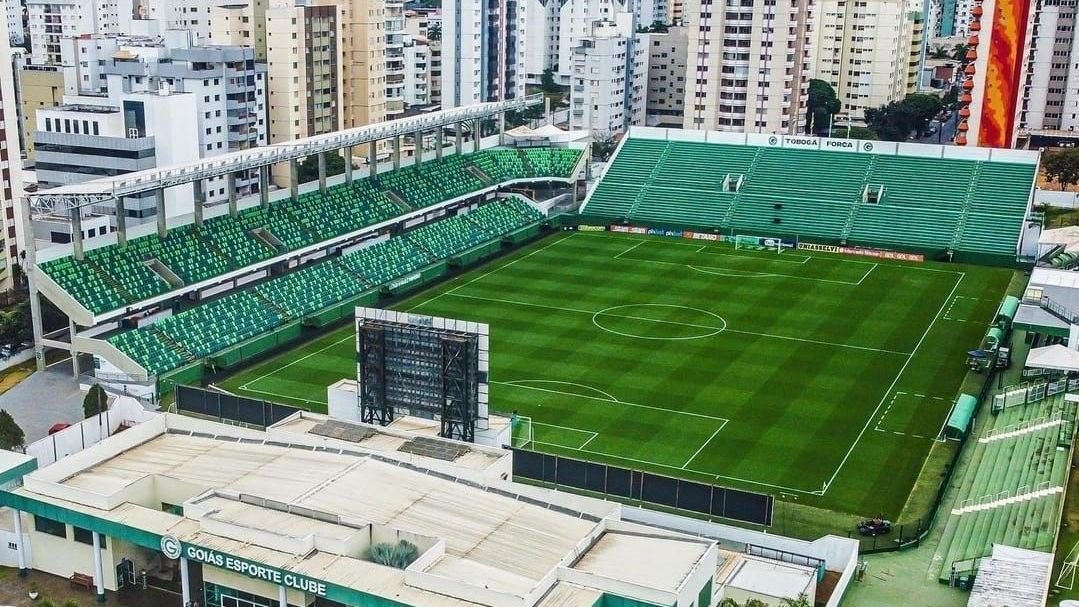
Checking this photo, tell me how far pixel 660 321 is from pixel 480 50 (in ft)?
265

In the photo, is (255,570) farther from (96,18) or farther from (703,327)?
(96,18)

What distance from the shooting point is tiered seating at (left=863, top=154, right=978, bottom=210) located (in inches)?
3541

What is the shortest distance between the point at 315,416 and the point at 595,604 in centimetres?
1818

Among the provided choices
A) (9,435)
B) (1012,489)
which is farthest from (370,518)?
(1012,489)

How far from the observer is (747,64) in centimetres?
10938

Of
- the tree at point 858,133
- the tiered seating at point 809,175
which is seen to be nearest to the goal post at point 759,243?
the tiered seating at point 809,175

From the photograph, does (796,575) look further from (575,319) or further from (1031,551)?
(575,319)

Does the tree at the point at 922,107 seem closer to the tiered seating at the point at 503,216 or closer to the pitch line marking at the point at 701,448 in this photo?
the tiered seating at the point at 503,216

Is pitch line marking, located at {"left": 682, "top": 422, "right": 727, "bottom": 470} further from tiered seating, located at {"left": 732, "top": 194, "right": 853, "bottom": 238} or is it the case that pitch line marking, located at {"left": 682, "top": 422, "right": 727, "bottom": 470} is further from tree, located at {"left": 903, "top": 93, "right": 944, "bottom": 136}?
tree, located at {"left": 903, "top": 93, "right": 944, "bottom": 136}

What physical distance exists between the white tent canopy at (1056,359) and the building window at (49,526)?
40612 millimetres

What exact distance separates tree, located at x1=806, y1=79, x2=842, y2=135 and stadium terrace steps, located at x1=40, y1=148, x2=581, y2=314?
4521cm

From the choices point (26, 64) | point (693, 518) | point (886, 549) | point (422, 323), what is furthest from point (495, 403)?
point (26, 64)

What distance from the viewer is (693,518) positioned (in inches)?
1705

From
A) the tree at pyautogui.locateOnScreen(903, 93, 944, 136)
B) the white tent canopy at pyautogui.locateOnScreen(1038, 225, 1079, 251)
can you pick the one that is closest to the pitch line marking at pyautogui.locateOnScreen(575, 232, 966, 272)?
the white tent canopy at pyautogui.locateOnScreen(1038, 225, 1079, 251)
